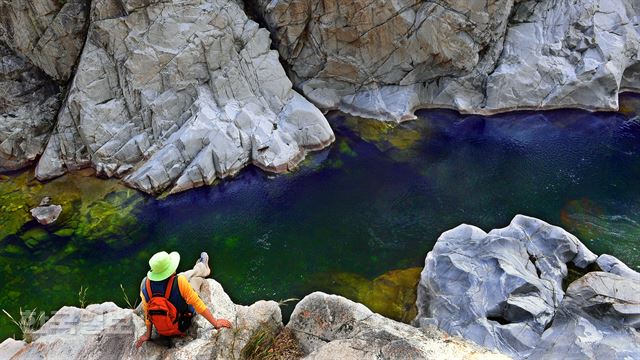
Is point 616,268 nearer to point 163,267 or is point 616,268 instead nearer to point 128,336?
point 163,267

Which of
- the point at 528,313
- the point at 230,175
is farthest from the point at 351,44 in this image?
the point at 528,313

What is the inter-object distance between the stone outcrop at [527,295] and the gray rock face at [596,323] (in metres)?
0.02

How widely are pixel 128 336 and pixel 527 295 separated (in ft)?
36.7

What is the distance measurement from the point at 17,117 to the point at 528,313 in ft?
83.8

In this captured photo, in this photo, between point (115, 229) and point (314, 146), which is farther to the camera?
point (314, 146)

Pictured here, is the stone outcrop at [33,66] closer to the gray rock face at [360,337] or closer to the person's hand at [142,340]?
the person's hand at [142,340]

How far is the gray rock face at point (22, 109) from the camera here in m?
23.9

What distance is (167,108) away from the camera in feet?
76.3

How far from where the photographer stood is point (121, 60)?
74.9 ft

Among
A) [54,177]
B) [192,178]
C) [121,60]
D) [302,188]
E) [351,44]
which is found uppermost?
[121,60]

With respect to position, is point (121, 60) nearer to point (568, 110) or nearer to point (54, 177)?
point (54, 177)

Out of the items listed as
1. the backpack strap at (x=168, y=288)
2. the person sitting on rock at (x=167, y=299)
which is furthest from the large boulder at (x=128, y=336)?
the backpack strap at (x=168, y=288)

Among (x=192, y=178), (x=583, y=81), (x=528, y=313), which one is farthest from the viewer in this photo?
(x=583, y=81)

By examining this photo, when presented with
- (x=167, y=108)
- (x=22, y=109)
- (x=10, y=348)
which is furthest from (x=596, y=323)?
(x=22, y=109)
